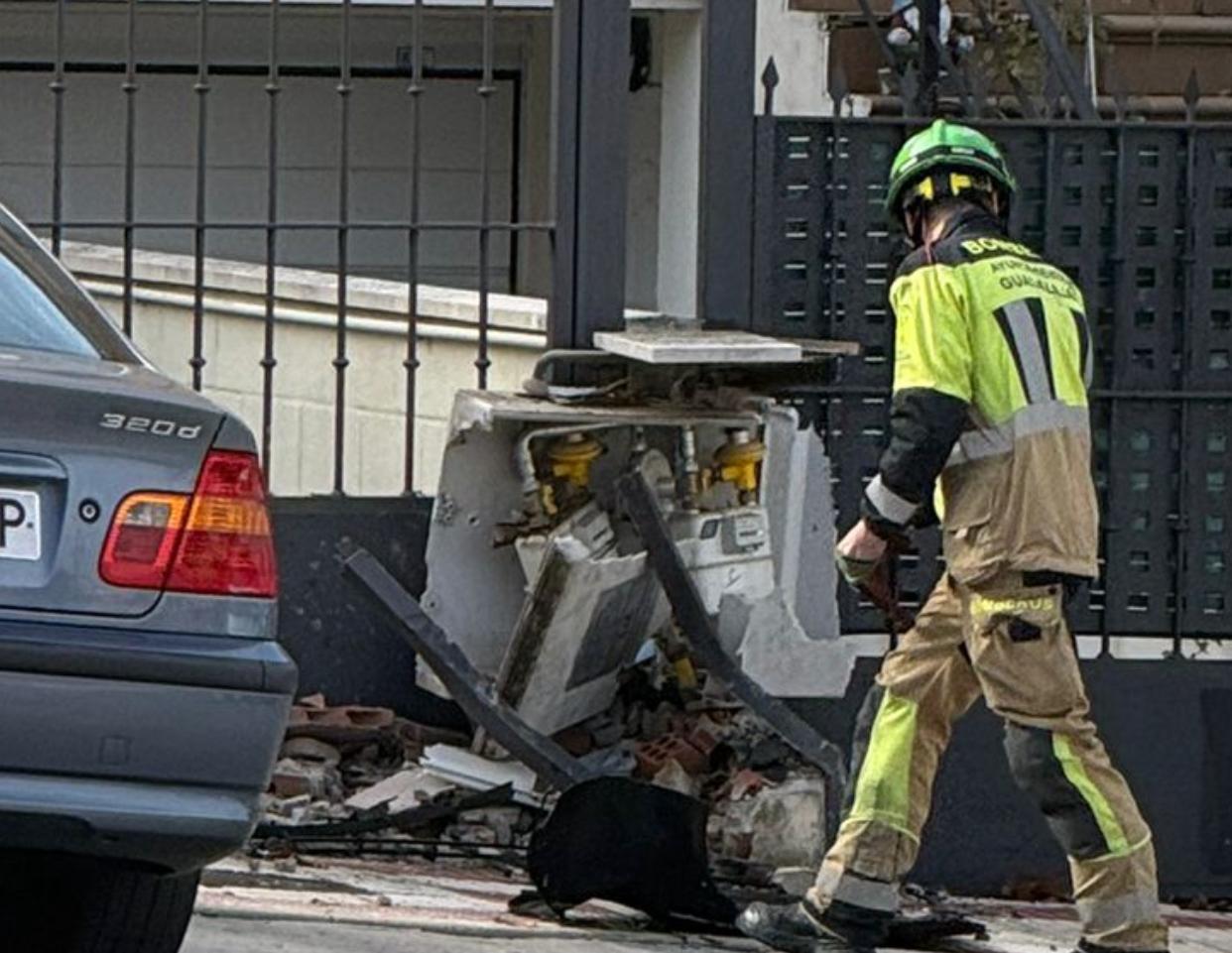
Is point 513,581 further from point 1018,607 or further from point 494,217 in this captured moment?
point 494,217

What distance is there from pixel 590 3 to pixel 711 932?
2.37 metres

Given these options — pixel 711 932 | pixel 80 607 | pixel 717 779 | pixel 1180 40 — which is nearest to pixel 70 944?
pixel 80 607

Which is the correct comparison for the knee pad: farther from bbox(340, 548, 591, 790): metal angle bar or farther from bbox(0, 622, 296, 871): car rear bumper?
bbox(0, 622, 296, 871): car rear bumper

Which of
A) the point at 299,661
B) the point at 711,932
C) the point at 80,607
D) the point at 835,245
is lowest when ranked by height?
the point at 711,932

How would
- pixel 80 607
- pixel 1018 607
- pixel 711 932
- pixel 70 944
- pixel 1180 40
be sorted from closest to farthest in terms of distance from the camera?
1. pixel 80 607
2. pixel 70 944
3. pixel 1018 607
4. pixel 711 932
5. pixel 1180 40

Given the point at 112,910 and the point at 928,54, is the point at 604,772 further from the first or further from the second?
the point at 928,54

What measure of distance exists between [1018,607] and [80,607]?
93.2 inches

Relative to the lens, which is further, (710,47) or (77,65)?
(77,65)

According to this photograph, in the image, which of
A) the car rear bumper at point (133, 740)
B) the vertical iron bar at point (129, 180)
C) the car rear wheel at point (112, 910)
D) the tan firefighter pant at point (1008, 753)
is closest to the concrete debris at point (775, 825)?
the tan firefighter pant at point (1008, 753)

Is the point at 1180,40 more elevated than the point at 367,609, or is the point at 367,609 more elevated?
the point at 1180,40

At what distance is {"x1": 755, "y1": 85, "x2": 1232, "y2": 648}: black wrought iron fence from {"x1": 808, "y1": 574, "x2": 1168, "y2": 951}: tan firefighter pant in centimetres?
121

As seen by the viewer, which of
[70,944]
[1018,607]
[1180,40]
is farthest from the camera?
[1180,40]

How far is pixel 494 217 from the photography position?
13070mm

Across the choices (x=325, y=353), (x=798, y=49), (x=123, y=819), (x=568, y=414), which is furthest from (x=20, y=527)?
(x=798, y=49)
